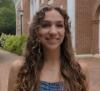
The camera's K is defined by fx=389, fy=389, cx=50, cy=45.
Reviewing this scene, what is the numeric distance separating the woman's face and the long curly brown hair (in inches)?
1.1

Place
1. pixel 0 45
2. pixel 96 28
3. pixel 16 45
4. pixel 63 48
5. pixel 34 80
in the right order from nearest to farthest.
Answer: pixel 34 80
pixel 63 48
pixel 96 28
pixel 16 45
pixel 0 45

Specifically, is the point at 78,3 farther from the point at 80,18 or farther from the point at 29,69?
the point at 29,69

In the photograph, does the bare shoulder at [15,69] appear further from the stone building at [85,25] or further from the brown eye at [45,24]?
the stone building at [85,25]

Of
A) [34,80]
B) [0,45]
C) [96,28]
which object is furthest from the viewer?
[0,45]

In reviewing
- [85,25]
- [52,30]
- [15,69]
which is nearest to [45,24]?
[52,30]

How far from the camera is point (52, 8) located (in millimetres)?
2504

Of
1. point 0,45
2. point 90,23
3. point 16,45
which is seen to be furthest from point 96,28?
point 0,45

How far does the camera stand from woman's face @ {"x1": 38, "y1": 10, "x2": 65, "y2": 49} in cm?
240

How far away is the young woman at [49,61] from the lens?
2398 millimetres

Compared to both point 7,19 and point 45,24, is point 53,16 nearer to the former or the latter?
point 45,24

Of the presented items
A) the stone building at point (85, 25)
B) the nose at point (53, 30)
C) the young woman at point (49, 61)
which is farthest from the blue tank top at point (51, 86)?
the stone building at point (85, 25)

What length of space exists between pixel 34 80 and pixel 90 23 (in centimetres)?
2585

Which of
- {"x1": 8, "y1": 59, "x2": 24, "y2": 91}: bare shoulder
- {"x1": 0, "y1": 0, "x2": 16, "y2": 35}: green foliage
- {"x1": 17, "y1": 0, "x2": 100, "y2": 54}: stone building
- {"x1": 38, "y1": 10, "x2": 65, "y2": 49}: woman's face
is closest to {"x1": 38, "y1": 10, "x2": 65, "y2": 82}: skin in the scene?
{"x1": 38, "y1": 10, "x2": 65, "y2": 49}: woman's face

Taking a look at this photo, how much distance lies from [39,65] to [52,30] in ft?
0.83
